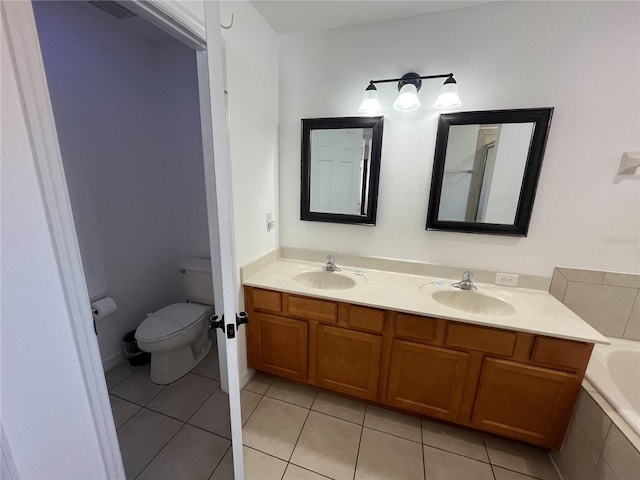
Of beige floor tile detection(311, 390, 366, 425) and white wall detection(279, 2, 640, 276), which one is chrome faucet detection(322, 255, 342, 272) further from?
beige floor tile detection(311, 390, 366, 425)

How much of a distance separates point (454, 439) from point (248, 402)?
1.24 m

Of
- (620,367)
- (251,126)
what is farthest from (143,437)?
(620,367)

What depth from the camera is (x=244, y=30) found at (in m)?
1.46

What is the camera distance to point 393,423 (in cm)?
159

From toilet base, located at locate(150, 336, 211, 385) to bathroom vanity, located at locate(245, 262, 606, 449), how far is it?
52 cm

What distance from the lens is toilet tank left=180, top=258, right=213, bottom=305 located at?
214 centimetres

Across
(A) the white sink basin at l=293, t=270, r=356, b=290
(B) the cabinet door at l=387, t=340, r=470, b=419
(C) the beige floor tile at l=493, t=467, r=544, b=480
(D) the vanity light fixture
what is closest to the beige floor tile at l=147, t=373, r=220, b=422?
(A) the white sink basin at l=293, t=270, r=356, b=290

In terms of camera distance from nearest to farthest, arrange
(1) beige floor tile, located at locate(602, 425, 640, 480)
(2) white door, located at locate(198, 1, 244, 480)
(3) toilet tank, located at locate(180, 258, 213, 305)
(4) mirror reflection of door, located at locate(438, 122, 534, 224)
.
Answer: (2) white door, located at locate(198, 1, 244, 480)
(1) beige floor tile, located at locate(602, 425, 640, 480)
(4) mirror reflection of door, located at locate(438, 122, 534, 224)
(3) toilet tank, located at locate(180, 258, 213, 305)

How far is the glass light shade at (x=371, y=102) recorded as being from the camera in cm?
160

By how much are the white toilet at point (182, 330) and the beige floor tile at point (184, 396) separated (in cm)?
8

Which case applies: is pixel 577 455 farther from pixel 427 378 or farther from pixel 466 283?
pixel 466 283

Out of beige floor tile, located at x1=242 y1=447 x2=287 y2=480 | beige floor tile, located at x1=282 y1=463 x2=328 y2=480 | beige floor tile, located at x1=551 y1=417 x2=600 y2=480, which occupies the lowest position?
beige floor tile, located at x1=282 y1=463 x2=328 y2=480

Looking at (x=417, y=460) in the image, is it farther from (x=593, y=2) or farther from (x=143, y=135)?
(x=143, y=135)

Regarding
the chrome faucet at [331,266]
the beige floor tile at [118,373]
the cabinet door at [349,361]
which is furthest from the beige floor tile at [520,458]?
the beige floor tile at [118,373]
